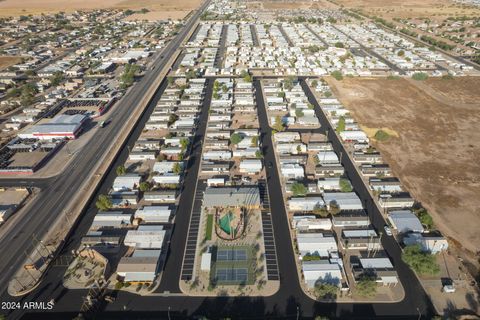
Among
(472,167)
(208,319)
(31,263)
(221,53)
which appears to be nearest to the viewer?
(208,319)

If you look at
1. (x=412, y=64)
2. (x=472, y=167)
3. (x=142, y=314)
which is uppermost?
(x=412, y=64)

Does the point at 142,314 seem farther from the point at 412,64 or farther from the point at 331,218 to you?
the point at 412,64

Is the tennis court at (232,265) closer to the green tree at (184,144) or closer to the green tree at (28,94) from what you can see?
the green tree at (184,144)

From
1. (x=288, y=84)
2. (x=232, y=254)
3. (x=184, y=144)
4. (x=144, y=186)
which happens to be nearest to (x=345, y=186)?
(x=232, y=254)

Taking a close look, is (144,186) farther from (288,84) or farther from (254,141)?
(288,84)

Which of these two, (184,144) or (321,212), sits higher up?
(184,144)

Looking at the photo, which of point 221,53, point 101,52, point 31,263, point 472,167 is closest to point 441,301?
point 472,167
